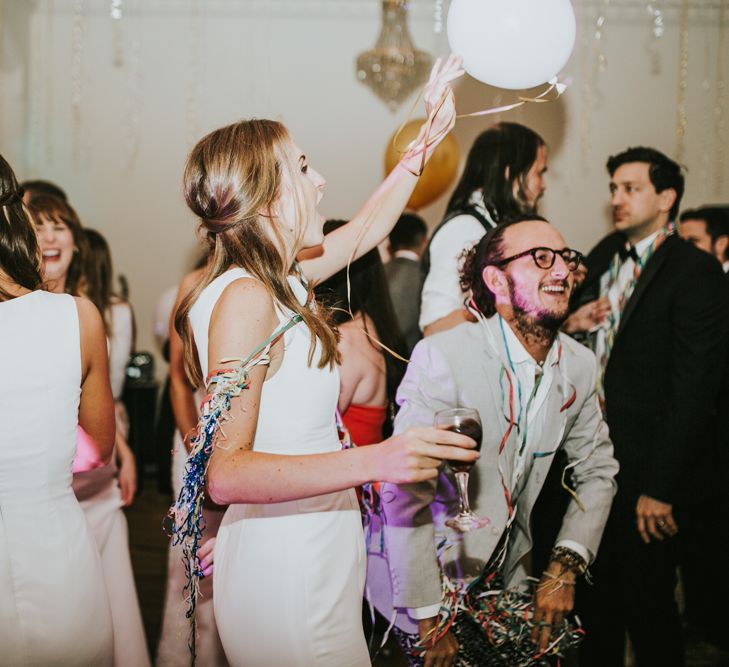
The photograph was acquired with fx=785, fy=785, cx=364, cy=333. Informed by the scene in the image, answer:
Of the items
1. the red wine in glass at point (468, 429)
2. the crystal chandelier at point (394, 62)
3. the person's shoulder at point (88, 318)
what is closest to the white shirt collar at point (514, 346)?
the red wine in glass at point (468, 429)

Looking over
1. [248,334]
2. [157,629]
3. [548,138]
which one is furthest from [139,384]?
[248,334]

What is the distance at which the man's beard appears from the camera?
2131mm

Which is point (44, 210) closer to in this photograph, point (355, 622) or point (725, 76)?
point (355, 622)

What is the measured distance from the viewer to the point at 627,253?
2980mm

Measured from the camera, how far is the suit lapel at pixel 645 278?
274cm

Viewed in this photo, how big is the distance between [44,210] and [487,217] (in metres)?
1.54

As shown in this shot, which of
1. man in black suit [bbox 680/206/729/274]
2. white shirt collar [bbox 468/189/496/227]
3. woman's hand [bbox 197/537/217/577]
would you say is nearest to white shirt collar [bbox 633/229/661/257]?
white shirt collar [bbox 468/189/496/227]

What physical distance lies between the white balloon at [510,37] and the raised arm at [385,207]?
0.31 feet

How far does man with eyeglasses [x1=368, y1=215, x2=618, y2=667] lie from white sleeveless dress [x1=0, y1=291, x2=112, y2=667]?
0.73m

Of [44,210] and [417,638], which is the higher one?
[44,210]

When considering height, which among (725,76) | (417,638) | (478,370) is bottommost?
(417,638)

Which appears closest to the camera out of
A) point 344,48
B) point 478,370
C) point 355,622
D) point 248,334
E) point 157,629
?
point 248,334

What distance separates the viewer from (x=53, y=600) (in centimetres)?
159

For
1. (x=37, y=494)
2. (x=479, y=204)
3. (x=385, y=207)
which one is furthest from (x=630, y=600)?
(x=37, y=494)
